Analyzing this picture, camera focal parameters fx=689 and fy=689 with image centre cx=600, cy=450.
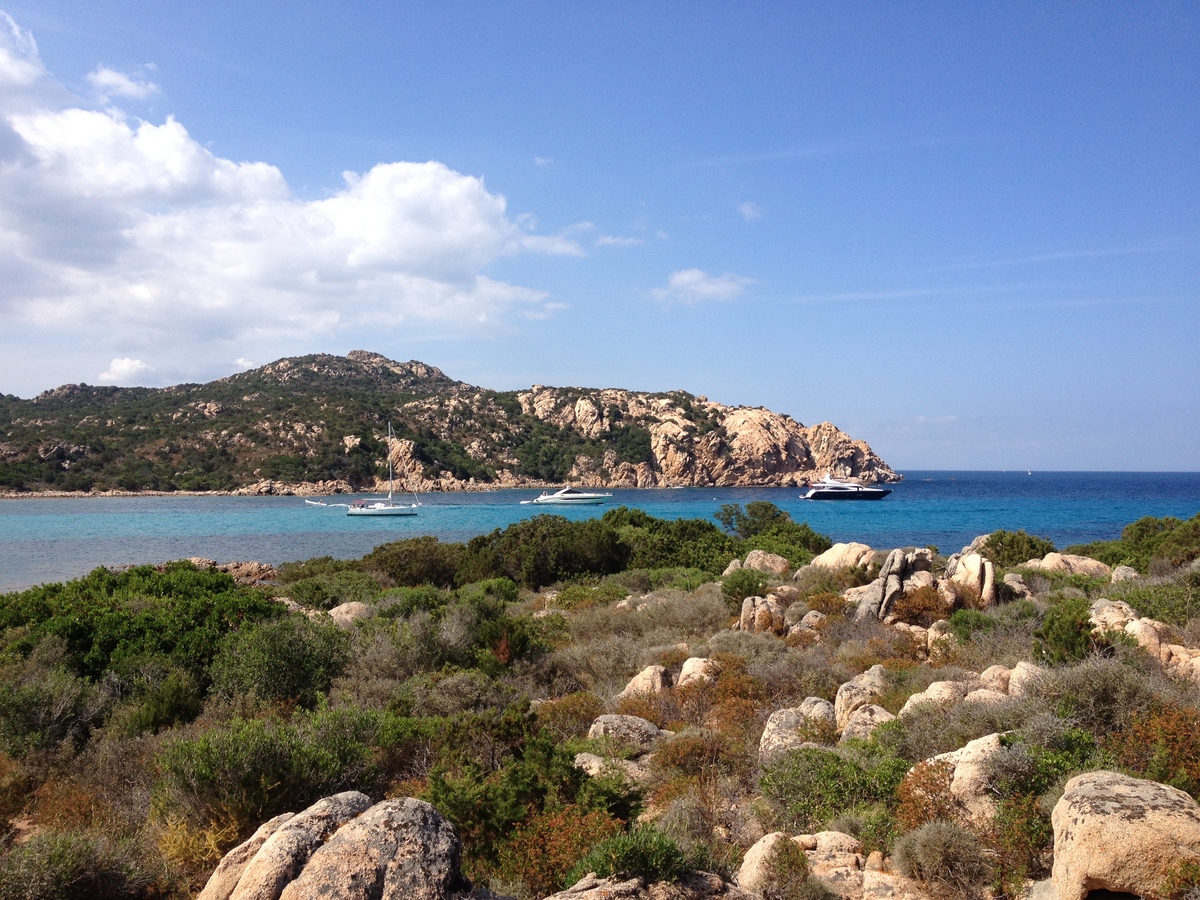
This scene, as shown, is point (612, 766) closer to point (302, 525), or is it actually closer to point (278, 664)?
point (278, 664)

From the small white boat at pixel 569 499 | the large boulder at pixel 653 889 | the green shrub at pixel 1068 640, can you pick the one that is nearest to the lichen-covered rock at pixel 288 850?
the large boulder at pixel 653 889

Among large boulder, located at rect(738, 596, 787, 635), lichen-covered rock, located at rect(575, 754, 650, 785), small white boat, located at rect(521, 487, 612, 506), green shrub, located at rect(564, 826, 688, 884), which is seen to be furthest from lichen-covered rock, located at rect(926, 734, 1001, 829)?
small white boat, located at rect(521, 487, 612, 506)

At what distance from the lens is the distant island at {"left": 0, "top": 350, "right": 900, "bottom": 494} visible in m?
83.4

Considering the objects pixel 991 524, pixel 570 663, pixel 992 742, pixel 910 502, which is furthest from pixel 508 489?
pixel 992 742

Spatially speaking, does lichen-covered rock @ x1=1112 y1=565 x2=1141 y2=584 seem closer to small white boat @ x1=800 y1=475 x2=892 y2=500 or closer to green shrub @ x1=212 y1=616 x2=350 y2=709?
green shrub @ x1=212 y1=616 x2=350 y2=709

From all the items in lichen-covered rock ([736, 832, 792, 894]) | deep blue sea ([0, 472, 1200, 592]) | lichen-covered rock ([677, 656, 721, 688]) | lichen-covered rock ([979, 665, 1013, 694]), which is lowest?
deep blue sea ([0, 472, 1200, 592])

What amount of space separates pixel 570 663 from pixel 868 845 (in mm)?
6285

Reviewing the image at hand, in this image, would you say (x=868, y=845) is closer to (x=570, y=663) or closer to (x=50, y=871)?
(x=50, y=871)

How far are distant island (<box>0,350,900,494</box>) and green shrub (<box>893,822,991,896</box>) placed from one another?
284 feet

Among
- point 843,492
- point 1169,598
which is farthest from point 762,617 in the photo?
point 843,492

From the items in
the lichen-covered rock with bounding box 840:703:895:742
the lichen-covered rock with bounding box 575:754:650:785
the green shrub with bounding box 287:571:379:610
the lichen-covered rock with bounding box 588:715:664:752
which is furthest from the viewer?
the green shrub with bounding box 287:571:379:610

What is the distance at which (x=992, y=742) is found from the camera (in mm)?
5098

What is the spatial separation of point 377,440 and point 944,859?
9512 centimetres

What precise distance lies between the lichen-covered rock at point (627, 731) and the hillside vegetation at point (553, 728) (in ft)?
0.69
